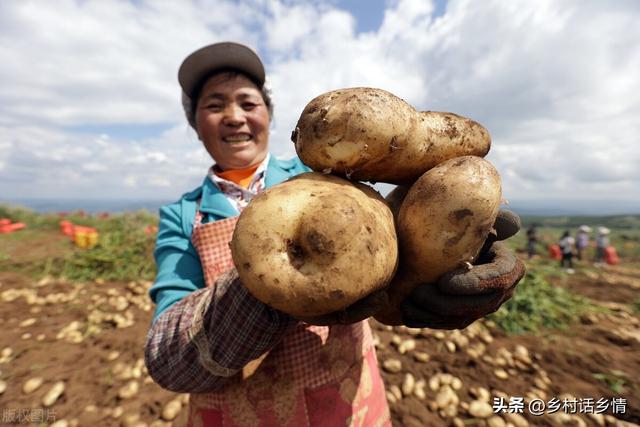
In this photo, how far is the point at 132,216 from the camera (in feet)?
35.2

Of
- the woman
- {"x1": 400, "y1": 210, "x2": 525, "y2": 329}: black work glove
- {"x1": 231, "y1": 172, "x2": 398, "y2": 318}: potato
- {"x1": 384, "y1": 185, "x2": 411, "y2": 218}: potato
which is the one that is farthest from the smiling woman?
{"x1": 384, "y1": 185, "x2": 411, "y2": 218}: potato

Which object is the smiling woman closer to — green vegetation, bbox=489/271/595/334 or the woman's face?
the woman's face

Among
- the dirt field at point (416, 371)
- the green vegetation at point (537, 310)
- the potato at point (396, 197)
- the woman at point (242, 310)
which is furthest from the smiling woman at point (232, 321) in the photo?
the green vegetation at point (537, 310)

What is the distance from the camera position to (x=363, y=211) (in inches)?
45.3

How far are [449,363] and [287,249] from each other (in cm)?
339

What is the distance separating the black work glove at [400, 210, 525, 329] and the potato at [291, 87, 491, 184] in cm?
49

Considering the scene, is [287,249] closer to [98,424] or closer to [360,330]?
[360,330]

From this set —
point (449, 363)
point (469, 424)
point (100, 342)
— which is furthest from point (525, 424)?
point (100, 342)

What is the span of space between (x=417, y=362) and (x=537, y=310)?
244cm

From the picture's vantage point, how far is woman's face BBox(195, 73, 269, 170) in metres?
2.18

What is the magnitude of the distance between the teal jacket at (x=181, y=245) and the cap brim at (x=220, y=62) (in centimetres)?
70

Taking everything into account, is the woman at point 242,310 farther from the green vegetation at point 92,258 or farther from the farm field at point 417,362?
the green vegetation at point 92,258

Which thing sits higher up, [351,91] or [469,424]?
[351,91]

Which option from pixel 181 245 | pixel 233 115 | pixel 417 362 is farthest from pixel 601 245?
pixel 181 245
